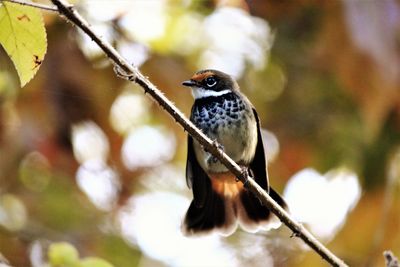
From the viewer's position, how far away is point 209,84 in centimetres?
452

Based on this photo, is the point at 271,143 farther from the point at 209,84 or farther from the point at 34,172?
the point at 209,84

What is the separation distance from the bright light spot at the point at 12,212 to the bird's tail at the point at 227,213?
2174 millimetres

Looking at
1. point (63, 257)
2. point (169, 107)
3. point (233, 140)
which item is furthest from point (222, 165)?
point (169, 107)

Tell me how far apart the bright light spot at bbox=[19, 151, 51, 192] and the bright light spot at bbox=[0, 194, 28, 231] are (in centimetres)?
16

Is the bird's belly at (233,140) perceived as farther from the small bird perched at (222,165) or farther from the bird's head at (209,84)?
the bird's head at (209,84)

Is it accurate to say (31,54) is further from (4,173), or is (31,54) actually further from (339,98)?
(339,98)

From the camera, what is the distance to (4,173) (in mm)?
6406

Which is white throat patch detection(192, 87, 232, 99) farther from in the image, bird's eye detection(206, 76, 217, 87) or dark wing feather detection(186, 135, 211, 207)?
dark wing feather detection(186, 135, 211, 207)

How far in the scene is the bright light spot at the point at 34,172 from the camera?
21.5 feet

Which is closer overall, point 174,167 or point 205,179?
point 205,179

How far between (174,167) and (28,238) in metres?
1.36

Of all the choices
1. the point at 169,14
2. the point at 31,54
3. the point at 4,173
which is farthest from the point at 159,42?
the point at 31,54

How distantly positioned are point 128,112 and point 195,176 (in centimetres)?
257

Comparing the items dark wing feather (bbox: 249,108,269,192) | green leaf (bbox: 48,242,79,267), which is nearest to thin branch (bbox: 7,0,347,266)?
green leaf (bbox: 48,242,79,267)
